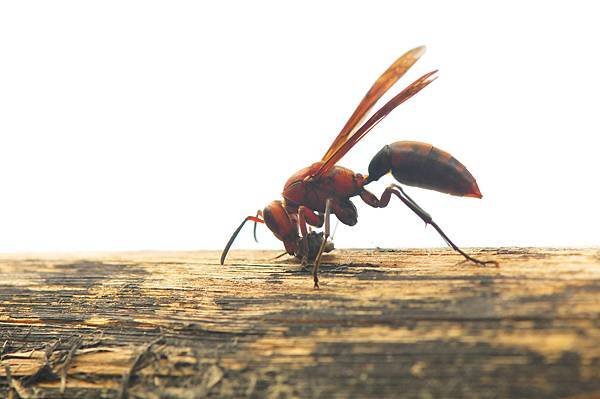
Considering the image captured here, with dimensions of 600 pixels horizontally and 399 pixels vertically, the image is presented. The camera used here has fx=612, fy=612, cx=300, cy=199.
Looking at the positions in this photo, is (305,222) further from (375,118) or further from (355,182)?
(375,118)

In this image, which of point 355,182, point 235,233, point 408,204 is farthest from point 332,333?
point 355,182

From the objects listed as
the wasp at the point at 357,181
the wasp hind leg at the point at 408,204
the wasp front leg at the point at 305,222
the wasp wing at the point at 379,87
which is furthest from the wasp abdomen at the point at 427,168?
the wasp front leg at the point at 305,222

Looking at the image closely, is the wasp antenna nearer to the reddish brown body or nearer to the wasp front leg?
the reddish brown body

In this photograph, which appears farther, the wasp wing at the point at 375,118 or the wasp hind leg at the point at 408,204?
the wasp wing at the point at 375,118

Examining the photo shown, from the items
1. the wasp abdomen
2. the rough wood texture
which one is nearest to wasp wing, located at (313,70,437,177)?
the wasp abdomen

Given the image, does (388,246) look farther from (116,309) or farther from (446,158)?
(116,309)

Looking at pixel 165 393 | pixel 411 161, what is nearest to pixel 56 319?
pixel 165 393

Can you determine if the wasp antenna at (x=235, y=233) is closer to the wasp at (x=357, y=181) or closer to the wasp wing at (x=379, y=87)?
the wasp at (x=357, y=181)
